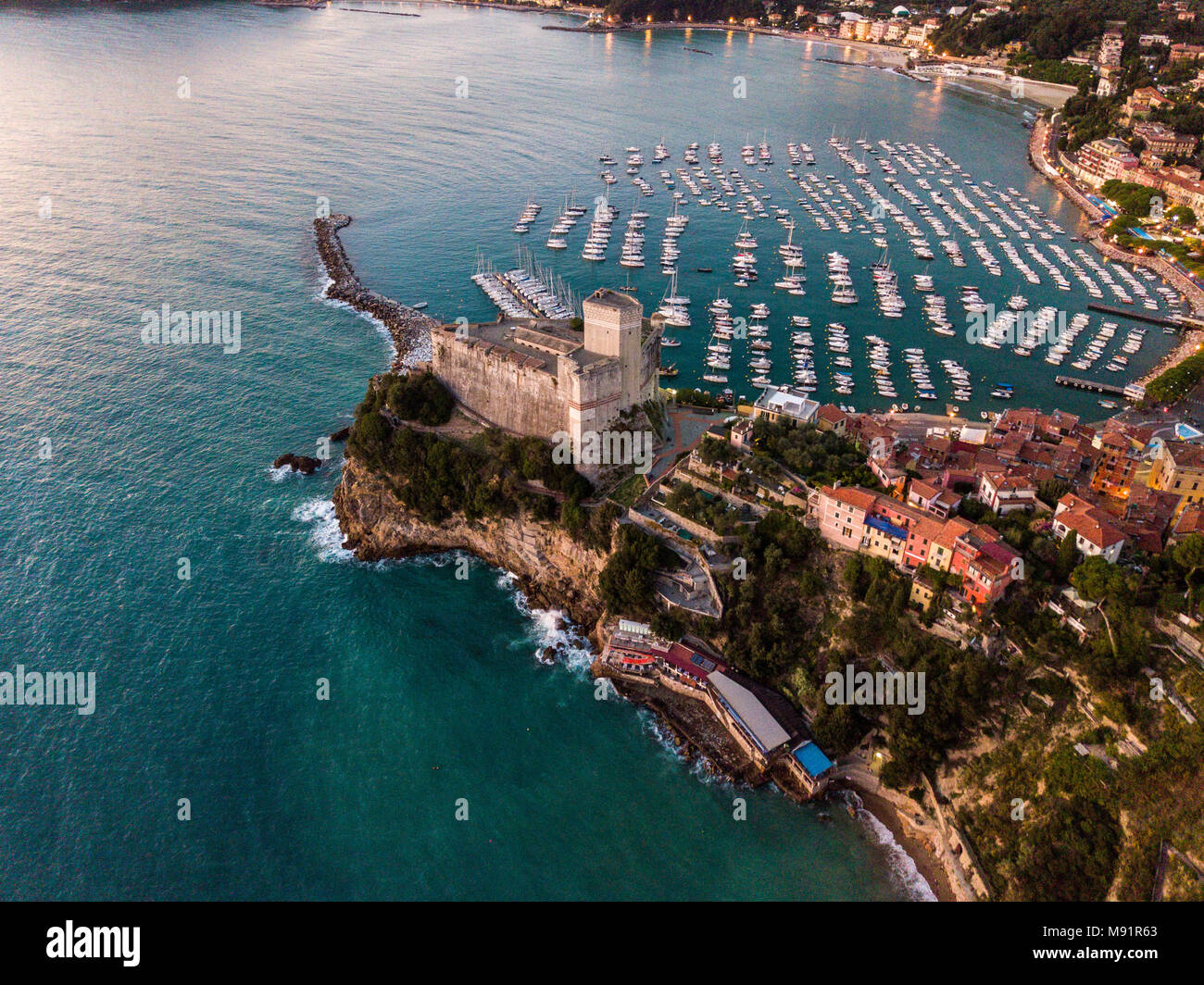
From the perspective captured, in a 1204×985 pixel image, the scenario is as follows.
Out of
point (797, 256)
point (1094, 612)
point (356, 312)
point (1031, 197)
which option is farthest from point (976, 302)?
point (356, 312)

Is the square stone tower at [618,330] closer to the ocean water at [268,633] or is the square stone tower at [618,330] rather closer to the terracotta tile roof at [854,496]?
the terracotta tile roof at [854,496]

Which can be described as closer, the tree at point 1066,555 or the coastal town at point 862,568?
the coastal town at point 862,568

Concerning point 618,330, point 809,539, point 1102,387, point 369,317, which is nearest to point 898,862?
point 809,539

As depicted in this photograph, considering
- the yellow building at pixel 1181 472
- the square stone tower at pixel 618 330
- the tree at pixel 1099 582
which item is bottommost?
the tree at pixel 1099 582

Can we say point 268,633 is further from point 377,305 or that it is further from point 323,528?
point 377,305

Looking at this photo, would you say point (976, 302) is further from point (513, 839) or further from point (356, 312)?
point (513, 839)

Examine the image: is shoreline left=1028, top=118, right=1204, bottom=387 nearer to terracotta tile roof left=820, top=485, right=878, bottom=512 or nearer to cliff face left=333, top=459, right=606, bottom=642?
terracotta tile roof left=820, top=485, right=878, bottom=512

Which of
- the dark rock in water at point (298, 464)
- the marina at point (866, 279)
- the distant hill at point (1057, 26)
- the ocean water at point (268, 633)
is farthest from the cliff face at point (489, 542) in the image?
the distant hill at point (1057, 26)
